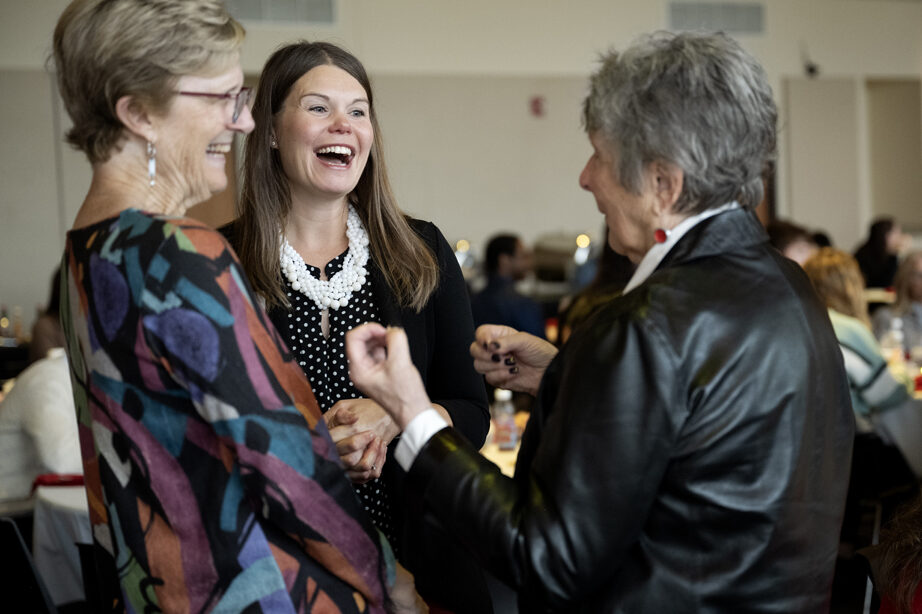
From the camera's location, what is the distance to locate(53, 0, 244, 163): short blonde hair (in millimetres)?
1260

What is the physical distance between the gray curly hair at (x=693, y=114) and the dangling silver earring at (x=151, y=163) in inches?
23.4

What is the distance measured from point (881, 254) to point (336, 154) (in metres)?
8.71

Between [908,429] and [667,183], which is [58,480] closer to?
[667,183]

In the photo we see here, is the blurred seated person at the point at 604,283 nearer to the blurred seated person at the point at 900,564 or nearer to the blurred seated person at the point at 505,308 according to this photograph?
the blurred seated person at the point at 505,308

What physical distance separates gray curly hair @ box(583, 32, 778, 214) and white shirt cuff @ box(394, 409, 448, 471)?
1.32ft

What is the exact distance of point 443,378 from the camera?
203 cm

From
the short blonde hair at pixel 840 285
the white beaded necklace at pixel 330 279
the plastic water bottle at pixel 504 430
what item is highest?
the white beaded necklace at pixel 330 279

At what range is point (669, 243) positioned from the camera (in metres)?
1.35

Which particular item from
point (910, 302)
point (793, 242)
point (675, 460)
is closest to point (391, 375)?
point (675, 460)

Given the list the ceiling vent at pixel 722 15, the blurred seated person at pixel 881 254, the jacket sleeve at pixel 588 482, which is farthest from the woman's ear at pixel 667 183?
the ceiling vent at pixel 722 15

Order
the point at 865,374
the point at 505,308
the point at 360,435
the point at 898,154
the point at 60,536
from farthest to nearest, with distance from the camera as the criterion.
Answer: the point at 898,154, the point at 505,308, the point at 865,374, the point at 60,536, the point at 360,435

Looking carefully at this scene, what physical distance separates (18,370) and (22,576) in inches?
190

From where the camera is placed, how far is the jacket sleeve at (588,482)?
1.20m

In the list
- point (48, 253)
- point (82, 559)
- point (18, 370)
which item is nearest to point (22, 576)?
point (82, 559)
